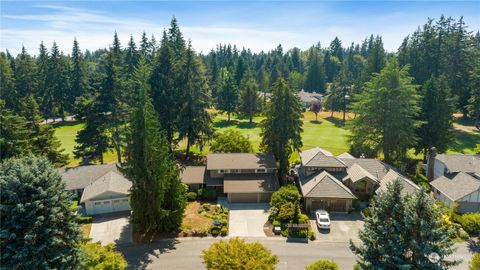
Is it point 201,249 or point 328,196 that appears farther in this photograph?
point 328,196

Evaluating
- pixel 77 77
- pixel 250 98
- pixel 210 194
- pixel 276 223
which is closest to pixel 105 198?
pixel 210 194

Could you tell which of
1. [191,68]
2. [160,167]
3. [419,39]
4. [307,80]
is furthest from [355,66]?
[160,167]

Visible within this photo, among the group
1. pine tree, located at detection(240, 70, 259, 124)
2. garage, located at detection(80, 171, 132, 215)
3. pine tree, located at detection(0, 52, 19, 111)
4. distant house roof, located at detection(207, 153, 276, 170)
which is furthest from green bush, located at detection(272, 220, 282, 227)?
pine tree, located at detection(0, 52, 19, 111)

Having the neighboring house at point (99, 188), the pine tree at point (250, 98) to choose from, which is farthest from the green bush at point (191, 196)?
the pine tree at point (250, 98)

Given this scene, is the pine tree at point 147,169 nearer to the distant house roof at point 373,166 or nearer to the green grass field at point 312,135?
the green grass field at point 312,135

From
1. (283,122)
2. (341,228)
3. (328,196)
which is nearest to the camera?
(341,228)

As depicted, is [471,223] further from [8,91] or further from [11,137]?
[8,91]
